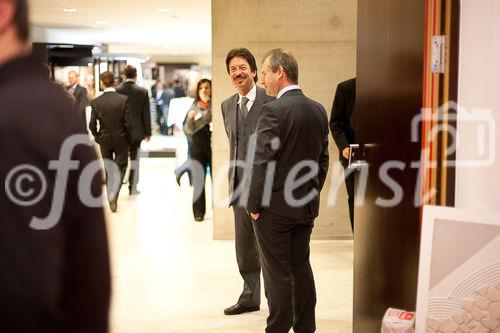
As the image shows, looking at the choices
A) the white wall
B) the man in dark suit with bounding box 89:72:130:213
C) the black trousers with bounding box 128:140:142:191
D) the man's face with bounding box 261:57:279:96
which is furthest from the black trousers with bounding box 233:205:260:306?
the black trousers with bounding box 128:140:142:191

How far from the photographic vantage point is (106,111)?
8812 millimetres

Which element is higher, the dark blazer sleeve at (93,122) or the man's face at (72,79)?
the man's face at (72,79)

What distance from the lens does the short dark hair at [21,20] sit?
4.18 feet

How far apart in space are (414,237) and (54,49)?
1487 cm

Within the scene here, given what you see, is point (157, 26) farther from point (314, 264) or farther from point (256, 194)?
point (256, 194)

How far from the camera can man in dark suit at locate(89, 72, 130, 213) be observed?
8.80m

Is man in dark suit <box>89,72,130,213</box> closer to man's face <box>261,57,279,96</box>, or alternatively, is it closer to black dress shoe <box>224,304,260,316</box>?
black dress shoe <box>224,304,260,316</box>

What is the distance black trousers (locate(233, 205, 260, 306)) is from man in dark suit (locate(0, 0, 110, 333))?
312 cm

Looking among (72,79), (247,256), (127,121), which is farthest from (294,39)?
(72,79)

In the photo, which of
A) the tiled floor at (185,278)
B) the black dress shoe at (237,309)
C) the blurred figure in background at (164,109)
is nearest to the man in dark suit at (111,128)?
the tiled floor at (185,278)

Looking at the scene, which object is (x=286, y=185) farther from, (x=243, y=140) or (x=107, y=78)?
(x=107, y=78)

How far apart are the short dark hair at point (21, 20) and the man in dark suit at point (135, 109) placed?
8.25 m

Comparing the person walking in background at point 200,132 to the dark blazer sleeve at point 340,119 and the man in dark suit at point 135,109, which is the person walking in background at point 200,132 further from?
the dark blazer sleeve at point 340,119

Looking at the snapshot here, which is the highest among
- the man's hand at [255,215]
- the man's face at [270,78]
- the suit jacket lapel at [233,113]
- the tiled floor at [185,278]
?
the man's face at [270,78]
